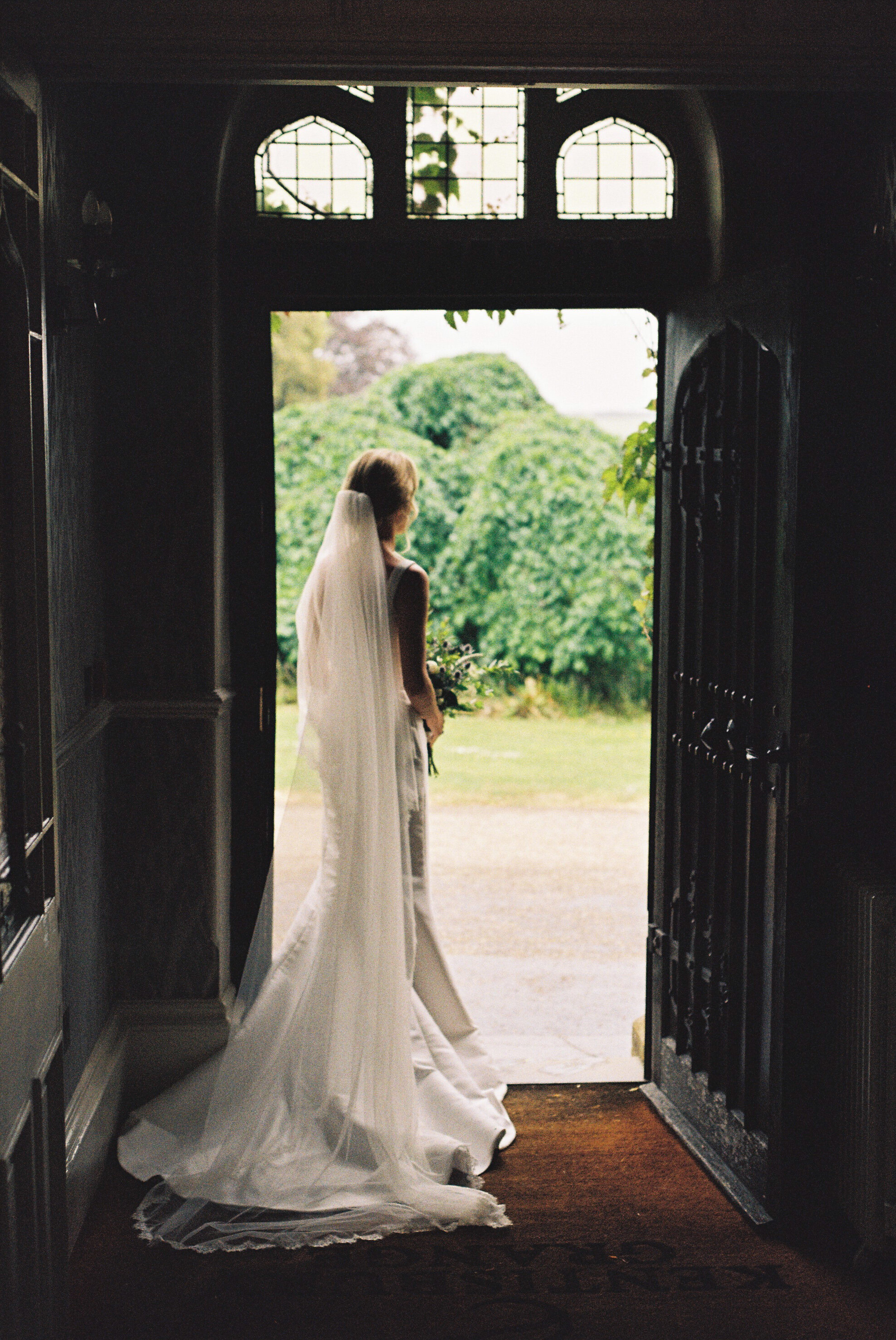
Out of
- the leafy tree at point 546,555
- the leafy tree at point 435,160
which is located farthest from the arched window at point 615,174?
the leafy tree at point 546,555

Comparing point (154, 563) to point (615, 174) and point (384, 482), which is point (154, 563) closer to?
point (384, 482)

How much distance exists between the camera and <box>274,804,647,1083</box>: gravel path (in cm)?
411

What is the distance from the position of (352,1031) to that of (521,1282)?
2.52ft

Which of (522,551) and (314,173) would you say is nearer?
(314,173)

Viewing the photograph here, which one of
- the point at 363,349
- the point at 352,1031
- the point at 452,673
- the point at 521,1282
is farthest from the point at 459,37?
the point at 363,349

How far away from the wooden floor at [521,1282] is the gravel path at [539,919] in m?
0.88

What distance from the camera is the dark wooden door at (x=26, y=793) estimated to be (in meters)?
1.97

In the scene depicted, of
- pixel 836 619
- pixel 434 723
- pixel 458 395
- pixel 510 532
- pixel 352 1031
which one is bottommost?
pixel 352 1031

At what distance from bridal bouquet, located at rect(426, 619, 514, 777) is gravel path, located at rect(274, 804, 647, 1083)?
73 cm

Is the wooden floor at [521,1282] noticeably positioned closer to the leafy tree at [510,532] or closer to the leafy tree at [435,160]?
the leafy tree at [435,160]

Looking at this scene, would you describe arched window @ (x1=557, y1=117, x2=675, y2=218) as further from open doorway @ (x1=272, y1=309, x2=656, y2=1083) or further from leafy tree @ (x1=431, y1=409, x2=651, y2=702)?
leafy tree @ (x1=431, y1=409, x2=651, y2=702)

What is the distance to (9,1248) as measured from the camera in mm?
1855

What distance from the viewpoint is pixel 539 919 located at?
254 inches

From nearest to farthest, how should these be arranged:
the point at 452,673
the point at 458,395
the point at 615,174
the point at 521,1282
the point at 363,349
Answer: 1. the point at 521,1282
2. the point at 615,174
3. the point at 452,673
4. the point at 458,395
5. the point at 363,349
